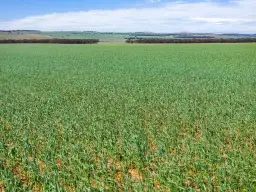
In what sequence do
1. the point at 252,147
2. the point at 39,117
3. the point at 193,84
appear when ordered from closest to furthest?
the point at 252,147 < the point at 39,117 < the point at 193,84

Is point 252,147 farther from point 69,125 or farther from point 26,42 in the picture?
point 26,42

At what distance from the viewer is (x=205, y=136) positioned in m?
9.69

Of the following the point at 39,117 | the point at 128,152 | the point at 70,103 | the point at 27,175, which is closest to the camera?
the point at 27,175

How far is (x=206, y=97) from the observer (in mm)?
16562

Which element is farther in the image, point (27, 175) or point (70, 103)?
point (70, 103)

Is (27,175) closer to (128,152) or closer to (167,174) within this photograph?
(128,152)

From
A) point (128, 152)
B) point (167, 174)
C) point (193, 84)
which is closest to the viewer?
point (167, 174)

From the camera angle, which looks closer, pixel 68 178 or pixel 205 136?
pixel 68 178

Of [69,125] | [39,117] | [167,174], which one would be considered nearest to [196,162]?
[167,174]

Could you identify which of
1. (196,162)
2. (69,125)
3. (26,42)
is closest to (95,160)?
(196,162)

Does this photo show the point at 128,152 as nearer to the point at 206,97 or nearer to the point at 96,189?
the point at 96,189

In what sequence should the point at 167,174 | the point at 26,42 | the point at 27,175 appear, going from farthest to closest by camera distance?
the point at 26,42 → the point at 27,175 → the point at 167,174

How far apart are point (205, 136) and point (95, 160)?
3558mm

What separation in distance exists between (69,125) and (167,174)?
531 centimetres
